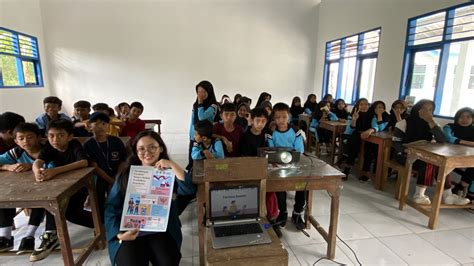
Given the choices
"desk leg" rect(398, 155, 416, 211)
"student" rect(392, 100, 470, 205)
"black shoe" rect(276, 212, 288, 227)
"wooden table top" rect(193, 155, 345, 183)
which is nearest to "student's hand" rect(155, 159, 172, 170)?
"wooden table top" rect(193, 155, 345, 183)

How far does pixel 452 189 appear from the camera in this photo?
3.10 meters

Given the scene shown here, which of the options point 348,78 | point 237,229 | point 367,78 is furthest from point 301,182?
point 348,78

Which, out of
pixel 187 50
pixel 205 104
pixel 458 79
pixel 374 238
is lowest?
pixel 374 238

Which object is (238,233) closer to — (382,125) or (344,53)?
(382,125)

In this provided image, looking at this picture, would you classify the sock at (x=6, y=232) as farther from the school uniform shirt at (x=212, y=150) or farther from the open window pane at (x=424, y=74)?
the open window pane at (x=424, y=74)

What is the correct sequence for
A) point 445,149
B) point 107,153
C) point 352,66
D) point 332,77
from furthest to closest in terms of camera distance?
point 332,77 → point 352,66 → point 445,149 → point 107,153

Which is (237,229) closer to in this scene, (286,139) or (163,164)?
(163,164)

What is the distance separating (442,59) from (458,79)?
0.38m

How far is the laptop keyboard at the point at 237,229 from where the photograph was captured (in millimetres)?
1470

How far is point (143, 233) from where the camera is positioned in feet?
4.96

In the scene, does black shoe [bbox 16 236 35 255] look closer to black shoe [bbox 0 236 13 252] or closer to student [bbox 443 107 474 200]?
black shoe [bbox 0 236 13 252]

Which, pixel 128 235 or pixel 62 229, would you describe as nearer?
pixel 128 235

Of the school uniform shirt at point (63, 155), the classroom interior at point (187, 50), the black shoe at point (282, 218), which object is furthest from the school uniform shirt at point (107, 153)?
the classroom interior at point (187, 50)

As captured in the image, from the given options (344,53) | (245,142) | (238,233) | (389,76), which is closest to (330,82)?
(344,53)
